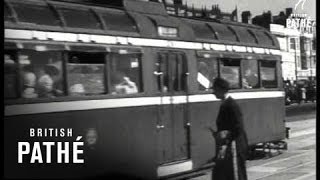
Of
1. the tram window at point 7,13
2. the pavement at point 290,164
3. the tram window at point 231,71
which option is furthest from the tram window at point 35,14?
the pavement at point 290,164

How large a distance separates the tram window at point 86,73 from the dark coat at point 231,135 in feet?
5.94

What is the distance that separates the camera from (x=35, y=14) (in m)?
7.10

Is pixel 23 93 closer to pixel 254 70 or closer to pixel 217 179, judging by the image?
pixel 217 179

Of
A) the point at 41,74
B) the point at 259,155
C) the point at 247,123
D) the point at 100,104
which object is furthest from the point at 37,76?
the point at 259,155

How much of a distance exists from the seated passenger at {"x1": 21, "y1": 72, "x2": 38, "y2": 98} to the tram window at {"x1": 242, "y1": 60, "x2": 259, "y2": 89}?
5.44 m

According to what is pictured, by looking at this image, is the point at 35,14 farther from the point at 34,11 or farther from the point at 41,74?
the point at 41,74

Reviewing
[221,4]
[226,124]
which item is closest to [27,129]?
[226,124]

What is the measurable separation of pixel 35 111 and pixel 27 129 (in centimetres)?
28

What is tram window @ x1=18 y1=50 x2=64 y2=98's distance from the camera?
6.80 metres

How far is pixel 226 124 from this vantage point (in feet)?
23.7

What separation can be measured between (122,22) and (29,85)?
230 centimetres

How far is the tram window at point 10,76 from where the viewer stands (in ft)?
21.6

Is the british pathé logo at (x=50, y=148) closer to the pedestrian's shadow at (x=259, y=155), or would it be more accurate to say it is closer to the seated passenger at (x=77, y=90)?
the seated passenger at (x=77, y=90)

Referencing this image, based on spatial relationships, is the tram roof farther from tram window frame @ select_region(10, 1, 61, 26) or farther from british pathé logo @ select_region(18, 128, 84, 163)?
british pathé logo @ select_region(18, 128, 84, 163)
